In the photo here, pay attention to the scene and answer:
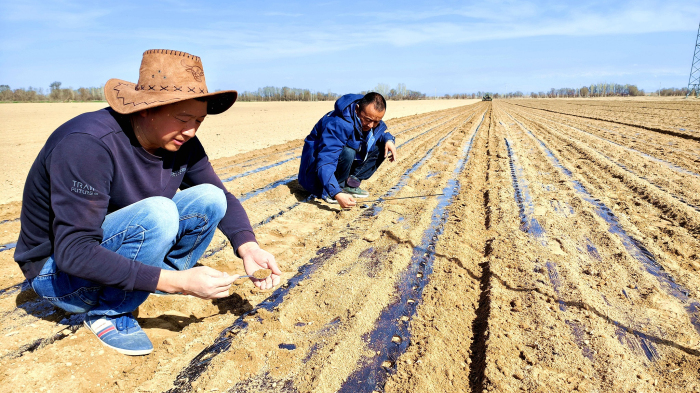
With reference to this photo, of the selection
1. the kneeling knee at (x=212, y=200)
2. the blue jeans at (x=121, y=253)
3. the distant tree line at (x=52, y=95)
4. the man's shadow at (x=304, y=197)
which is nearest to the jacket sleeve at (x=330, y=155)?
the man's shadow at (x=304, y=197)

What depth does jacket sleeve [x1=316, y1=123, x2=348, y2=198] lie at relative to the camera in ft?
12.6

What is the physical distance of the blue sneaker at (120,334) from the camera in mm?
1865

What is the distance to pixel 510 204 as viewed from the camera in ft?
14.4

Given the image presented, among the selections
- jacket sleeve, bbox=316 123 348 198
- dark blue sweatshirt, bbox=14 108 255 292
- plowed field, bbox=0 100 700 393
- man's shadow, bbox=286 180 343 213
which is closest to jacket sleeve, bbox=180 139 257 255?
dark blue sweatshirt, bbox=14 108 255 292

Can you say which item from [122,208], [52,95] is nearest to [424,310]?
[122,208]

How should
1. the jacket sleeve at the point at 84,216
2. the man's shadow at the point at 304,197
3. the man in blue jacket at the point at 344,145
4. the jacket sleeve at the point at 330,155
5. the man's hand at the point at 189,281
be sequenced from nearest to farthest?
the jacket sleeve at the point at 84,216
the man's hand at the point at 189,281
the jacket sleeve at the point at 330,155
the man in blue jacket at the point at 344,145
the man's shadow at the point at 304,197

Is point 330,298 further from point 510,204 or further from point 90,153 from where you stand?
point 510,204

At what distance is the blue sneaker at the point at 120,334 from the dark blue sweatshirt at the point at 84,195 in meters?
0.35

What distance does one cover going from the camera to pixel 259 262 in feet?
6.48

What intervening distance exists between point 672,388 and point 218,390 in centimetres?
186

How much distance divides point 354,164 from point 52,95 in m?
56.0

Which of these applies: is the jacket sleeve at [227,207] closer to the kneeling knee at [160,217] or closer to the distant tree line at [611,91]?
the kneeling knee at [160,217]

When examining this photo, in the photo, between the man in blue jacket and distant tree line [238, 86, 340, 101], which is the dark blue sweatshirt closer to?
the man in blue jacket

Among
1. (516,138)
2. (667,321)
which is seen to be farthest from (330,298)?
(516,138)
